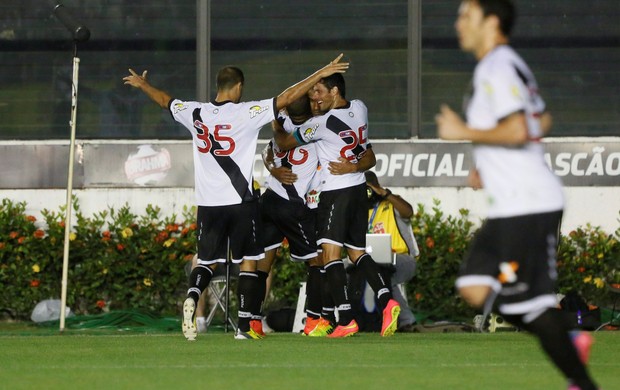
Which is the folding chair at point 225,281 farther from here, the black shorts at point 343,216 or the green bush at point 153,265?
the black shorts at point 343,216

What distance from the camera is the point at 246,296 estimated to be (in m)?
11.5

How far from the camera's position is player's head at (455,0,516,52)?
20.6 feet

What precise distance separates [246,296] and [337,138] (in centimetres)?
161

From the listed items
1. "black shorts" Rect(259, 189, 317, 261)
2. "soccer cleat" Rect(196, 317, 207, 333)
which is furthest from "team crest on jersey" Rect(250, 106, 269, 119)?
"soccer cleat" Rect(196, 317, 207, 333)

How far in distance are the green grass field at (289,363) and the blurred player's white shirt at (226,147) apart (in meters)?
1.23

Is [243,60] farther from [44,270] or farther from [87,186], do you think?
[44,270]

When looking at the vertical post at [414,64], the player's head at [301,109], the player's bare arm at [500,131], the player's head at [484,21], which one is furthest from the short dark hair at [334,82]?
the player's bare arm at [500,131]

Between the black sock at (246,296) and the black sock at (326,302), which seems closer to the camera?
the black sock at (246,296)

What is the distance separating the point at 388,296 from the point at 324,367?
357 centimetres

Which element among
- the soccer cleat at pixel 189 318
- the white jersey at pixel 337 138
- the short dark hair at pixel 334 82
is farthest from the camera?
the short dark hair at pixel 334 82

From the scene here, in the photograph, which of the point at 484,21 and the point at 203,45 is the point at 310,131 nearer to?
the point at 203,45

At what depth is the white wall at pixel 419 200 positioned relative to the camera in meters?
15.9

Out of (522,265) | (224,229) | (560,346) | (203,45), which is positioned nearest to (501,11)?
(522,265)

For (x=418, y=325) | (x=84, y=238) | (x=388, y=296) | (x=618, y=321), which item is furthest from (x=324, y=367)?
(x=84, y=238)
